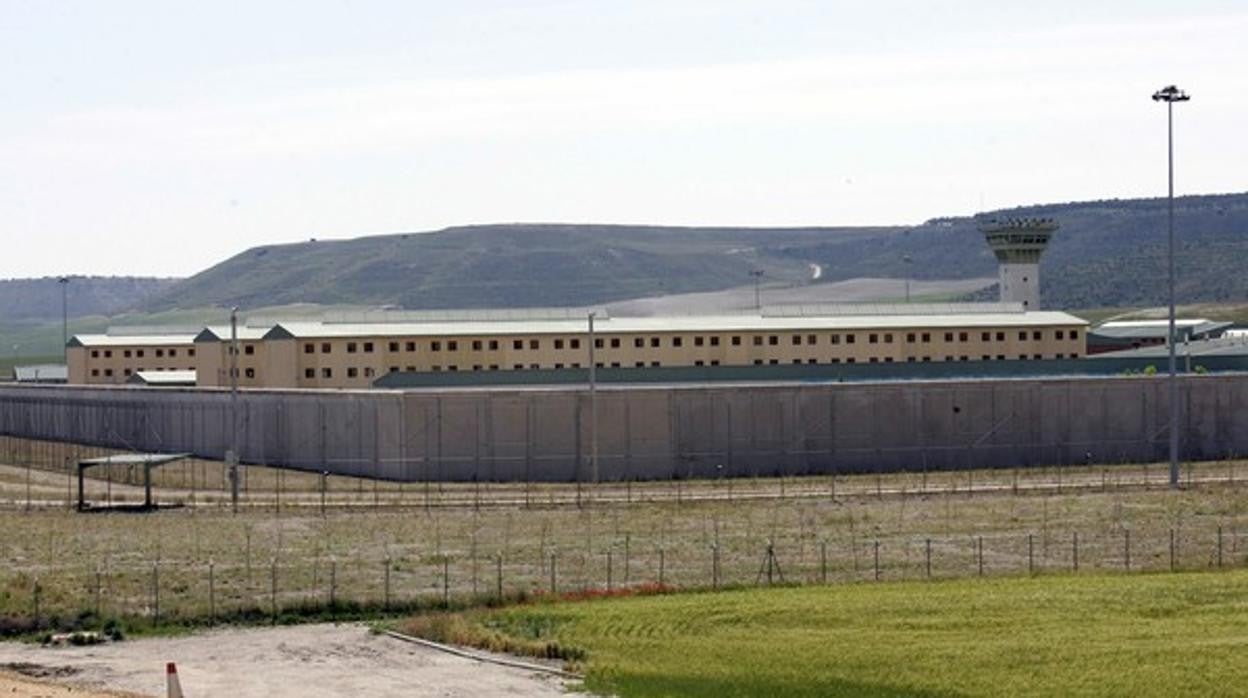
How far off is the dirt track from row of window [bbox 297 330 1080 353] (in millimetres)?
66949

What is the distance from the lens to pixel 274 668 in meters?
46.9

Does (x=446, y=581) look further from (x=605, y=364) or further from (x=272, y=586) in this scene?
(x=605, y=364)

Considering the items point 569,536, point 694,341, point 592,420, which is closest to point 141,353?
point 694,341

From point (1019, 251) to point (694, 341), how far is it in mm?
37332

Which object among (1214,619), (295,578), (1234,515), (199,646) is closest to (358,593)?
(295,578)

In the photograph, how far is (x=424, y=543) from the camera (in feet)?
216

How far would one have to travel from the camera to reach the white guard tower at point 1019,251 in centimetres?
14962

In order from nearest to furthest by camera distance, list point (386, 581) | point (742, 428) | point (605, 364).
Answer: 1. point (386, 581)
2. point (742, 428)
3. point (605, 364)

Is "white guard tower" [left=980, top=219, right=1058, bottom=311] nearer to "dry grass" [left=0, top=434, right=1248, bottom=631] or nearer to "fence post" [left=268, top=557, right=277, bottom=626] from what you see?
"dry grass" [left=0, top=434, right=1248, bottom=631]

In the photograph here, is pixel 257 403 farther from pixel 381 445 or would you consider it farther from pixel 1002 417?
pixel 1002 417

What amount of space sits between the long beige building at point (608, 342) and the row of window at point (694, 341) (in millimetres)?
53

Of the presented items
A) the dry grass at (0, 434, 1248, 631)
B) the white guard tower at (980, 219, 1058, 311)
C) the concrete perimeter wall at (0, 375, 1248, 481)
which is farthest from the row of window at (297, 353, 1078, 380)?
the dry grass at (0, 434, 1248, 631)

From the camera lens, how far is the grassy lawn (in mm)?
42688

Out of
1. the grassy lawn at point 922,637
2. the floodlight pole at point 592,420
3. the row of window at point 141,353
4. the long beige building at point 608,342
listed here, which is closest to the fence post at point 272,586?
the grassy lawn at point 922,637
